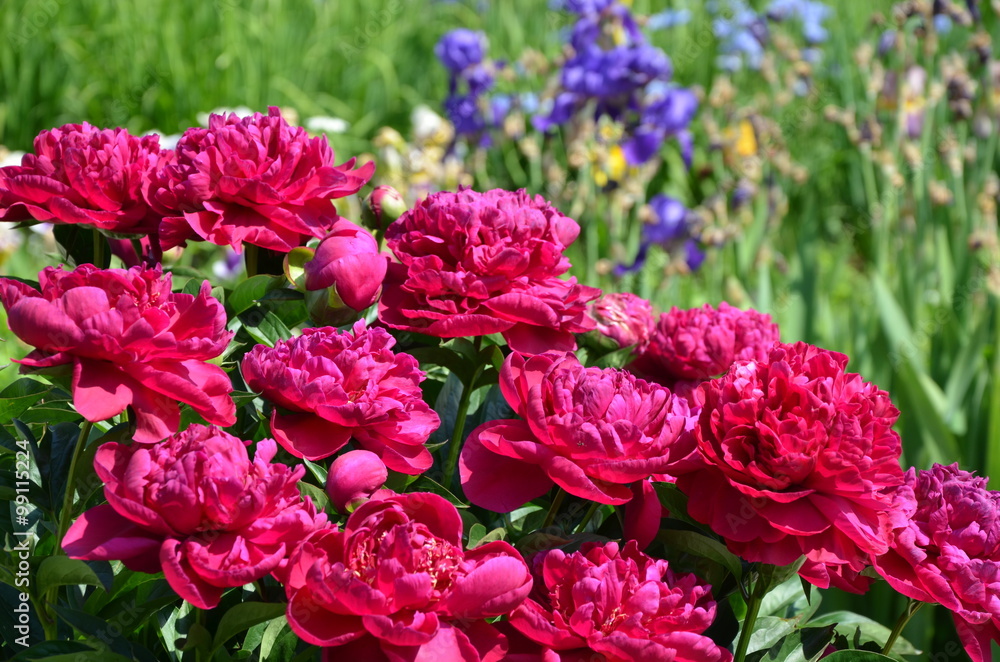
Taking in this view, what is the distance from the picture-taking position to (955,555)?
1.89 feet

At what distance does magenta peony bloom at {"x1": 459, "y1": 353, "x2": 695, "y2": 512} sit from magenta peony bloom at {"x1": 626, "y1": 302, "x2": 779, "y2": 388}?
21 cm

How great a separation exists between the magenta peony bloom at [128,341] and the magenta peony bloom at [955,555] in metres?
0.41

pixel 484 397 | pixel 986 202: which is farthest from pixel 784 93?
pixel 484 397

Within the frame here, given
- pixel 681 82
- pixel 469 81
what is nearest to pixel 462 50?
pixel 469 81

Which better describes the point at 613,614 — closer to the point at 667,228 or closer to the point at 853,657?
the point at 853,657

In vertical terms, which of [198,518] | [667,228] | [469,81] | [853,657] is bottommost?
[667,228]

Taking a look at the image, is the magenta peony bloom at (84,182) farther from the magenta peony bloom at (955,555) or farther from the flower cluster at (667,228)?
the flower cluster at (667,228)

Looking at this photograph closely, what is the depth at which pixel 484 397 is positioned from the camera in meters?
0.79

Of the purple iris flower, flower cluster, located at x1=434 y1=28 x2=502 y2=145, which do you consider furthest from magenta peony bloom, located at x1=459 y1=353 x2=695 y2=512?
the purple iris flower

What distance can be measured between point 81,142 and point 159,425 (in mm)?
265

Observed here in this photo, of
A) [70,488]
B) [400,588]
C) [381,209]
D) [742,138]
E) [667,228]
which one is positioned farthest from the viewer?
[742,138]

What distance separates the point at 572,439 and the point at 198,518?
0.68ft

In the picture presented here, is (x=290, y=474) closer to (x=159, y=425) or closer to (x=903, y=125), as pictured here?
(x=159, y=425)

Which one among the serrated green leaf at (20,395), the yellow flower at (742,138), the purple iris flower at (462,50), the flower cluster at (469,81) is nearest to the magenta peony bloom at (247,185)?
the serrated green leaf at (20,395)
